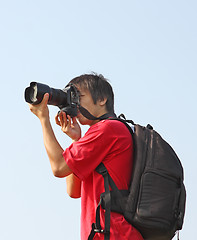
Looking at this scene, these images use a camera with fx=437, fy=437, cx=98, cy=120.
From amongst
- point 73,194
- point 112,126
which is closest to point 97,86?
point 112,126

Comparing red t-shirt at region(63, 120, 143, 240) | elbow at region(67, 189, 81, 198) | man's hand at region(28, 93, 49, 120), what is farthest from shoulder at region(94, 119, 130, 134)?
elbow at region(67, 189, 81, 198)

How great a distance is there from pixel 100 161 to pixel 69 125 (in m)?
0.85

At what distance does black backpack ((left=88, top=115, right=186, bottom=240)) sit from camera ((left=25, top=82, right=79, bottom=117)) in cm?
69

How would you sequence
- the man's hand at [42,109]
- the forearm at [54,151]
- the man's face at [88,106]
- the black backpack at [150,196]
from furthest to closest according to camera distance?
the man's face at [88,106]
the man's hand at [42,109]
the forearm at [54,151]
the black backpack at [150,196]

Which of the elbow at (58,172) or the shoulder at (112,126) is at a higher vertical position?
the shoulder at (112,126)

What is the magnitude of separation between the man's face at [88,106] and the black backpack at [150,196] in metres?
0.54

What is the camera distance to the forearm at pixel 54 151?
348 centimetres

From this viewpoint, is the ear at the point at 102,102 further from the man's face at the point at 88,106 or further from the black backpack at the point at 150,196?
the black backpack at the point at 150,196

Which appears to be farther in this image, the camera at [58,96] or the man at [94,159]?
the camera at [58,96]

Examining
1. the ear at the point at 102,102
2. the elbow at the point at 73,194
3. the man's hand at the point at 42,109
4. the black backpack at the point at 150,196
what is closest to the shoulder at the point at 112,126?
the black backpack at the point at 150,196

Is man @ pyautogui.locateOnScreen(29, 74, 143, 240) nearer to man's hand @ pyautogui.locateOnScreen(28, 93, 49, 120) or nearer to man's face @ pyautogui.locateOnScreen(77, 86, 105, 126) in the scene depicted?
man's hand @ pyautogui.locateOnScreen(28, 93, 49, 120)

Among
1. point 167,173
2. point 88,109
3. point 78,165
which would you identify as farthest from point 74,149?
point 167,173

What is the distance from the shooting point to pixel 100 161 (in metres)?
3.49

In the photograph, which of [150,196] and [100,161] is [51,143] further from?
[150,196]
